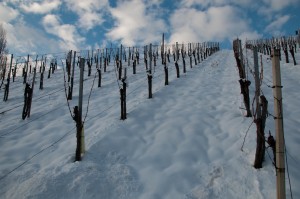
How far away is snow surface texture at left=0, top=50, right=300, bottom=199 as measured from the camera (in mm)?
4672

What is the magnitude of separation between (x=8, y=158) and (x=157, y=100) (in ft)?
17.7

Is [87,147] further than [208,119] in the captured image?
No

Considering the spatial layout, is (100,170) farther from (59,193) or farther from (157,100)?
(157,100)

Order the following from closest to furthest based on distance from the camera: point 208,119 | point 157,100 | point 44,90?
point 208,119
point 157,100
point 44,90

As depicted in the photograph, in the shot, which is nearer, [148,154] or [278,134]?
[278,134]

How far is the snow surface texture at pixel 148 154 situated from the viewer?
15.3 ft

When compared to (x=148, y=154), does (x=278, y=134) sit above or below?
above

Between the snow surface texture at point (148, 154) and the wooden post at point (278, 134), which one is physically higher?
the wooden post at point (278, 134)

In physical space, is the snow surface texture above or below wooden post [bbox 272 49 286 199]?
below

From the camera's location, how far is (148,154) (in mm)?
6000

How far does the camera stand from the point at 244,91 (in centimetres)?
743

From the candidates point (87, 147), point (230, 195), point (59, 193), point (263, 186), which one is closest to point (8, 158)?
point (87, 147)

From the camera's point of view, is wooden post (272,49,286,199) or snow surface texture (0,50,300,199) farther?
snow surface texture (0,50,300,199)

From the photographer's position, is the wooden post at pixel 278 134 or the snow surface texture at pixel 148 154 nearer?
the wooden post at pixel 278 134
